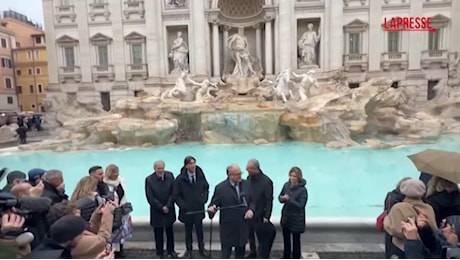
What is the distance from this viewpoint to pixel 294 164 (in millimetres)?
7805

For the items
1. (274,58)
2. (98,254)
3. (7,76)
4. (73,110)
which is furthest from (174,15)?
(7,76)

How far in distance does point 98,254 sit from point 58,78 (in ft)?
65.9

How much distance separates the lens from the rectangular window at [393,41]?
683 inches

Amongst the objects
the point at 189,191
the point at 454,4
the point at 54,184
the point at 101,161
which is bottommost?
the point at 101,161

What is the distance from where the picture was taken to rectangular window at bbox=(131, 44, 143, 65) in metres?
18.5

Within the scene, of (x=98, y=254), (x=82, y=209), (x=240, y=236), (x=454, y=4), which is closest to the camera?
(x=98, y=254)

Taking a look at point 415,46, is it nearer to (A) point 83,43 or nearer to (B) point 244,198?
(B) point 244,198

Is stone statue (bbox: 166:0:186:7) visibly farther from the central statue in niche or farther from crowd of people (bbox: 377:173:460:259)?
crowd of people (bbox: 377:173:460:259)

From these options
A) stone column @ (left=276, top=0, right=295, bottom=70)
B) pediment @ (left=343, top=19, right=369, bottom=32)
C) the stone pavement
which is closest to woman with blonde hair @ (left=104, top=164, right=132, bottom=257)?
the stone pavement

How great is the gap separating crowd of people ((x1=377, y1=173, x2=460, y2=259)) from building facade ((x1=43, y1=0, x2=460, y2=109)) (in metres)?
15.5

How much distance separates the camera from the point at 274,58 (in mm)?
17688

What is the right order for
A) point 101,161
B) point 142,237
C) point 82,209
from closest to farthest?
point 82,209
point 142,237
point 101,161

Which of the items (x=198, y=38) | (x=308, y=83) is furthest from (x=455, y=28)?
(x=198, y=38)

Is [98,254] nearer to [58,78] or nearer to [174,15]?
[174,15]
